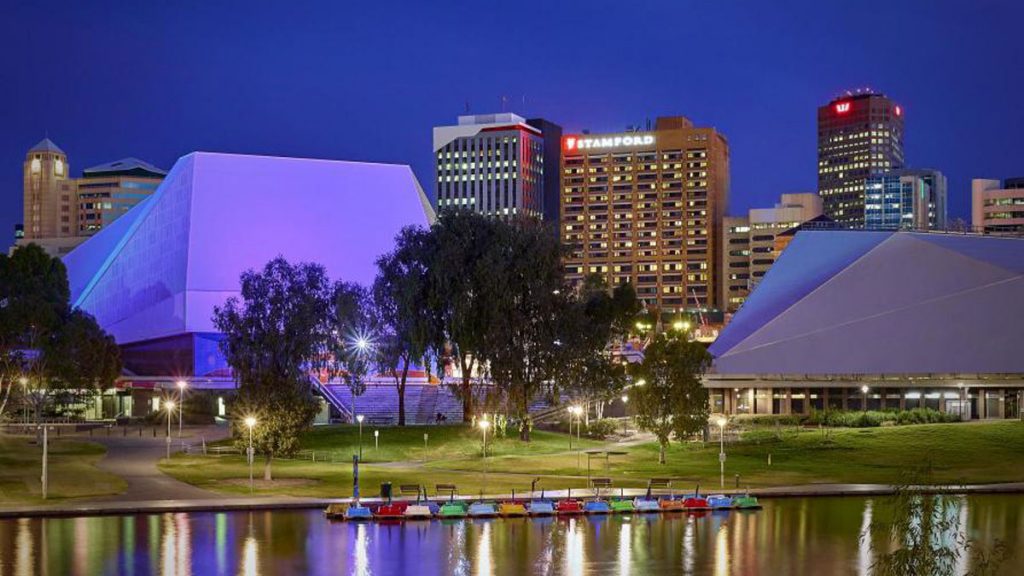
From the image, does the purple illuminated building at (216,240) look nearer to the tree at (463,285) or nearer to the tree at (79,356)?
the tree at (79,356)

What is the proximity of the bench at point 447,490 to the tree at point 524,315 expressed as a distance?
19911 mm

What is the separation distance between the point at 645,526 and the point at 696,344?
93.5ft

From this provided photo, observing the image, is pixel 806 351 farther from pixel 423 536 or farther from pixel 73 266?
pixel 73 266

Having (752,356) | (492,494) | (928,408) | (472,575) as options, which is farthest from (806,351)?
(472,575)

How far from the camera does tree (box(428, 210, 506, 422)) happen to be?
74812 millimetres

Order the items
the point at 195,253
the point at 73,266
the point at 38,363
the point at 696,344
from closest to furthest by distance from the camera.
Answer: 1. the point at 696,344
2. the point at 38,363
3. the point at 195,253
4. the point at 73,266

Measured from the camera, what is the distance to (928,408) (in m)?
91.2

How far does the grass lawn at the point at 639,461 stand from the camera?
58.4 meters

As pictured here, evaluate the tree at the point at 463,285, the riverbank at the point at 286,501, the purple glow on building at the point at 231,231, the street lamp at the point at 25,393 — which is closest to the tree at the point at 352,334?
the tree at the point at 463,285

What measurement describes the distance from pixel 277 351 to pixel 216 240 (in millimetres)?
50227

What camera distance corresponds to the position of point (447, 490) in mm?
54281

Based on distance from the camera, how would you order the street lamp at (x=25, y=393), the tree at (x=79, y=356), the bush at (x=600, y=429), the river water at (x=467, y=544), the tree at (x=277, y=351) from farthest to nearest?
the tree at (x=79, y=356)
the street lamp at (x=25, y=393)
the bush at (x=600, y=429)
the tree at (x=277, y=351)
the river water at (x=467, y=544)

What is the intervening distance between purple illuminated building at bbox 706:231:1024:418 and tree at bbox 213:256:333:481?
3435cm

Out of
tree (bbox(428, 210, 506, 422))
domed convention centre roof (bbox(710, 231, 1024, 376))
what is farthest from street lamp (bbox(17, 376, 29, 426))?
domed convention centre roof (bbox(710, 231, 1024, 376))
